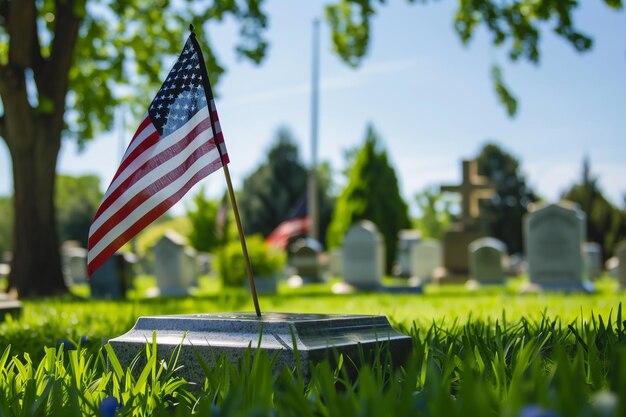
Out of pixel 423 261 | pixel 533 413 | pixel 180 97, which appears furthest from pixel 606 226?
pixel 533 413

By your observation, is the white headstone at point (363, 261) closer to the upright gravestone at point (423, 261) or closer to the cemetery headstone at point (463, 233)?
the cemetery headstone at point (463, 233)

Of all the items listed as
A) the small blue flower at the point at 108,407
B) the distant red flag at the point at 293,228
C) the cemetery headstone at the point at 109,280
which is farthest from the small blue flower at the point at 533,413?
the distant red flag at the point at 293,228

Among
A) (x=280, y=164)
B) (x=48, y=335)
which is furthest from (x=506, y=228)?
(x=48, y=335)

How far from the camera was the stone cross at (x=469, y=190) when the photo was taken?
76.4 ft

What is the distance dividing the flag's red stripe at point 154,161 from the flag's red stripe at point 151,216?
0.17m

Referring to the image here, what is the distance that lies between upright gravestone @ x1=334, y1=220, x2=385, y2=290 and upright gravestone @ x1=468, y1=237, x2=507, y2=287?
3177mm

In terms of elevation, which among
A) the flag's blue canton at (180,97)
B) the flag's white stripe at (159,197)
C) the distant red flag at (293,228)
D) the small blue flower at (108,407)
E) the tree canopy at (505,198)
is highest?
the tree canopy at (505,198)

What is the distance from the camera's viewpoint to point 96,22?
1714 cm

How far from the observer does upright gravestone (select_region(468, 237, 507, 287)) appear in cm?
2158

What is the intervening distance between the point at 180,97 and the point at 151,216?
0.66m

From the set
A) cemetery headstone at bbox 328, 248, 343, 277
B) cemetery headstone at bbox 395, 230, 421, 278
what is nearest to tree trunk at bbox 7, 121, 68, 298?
cemetery headstone at bbox 328, 248, 343, 277

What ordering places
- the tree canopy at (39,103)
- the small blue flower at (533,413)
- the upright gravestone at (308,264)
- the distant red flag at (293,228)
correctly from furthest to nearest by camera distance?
the distant red flag at (293,228) → the upright gravestone at (308,264) → the tree canopy at (39,103) → the small blue flower at (533,413)

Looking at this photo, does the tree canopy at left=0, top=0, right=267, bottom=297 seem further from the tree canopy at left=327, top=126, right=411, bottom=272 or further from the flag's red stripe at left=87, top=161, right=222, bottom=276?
the tree canopy at left=327, top=126, right=411, bottom=272

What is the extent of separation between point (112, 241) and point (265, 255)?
52.7 ft
